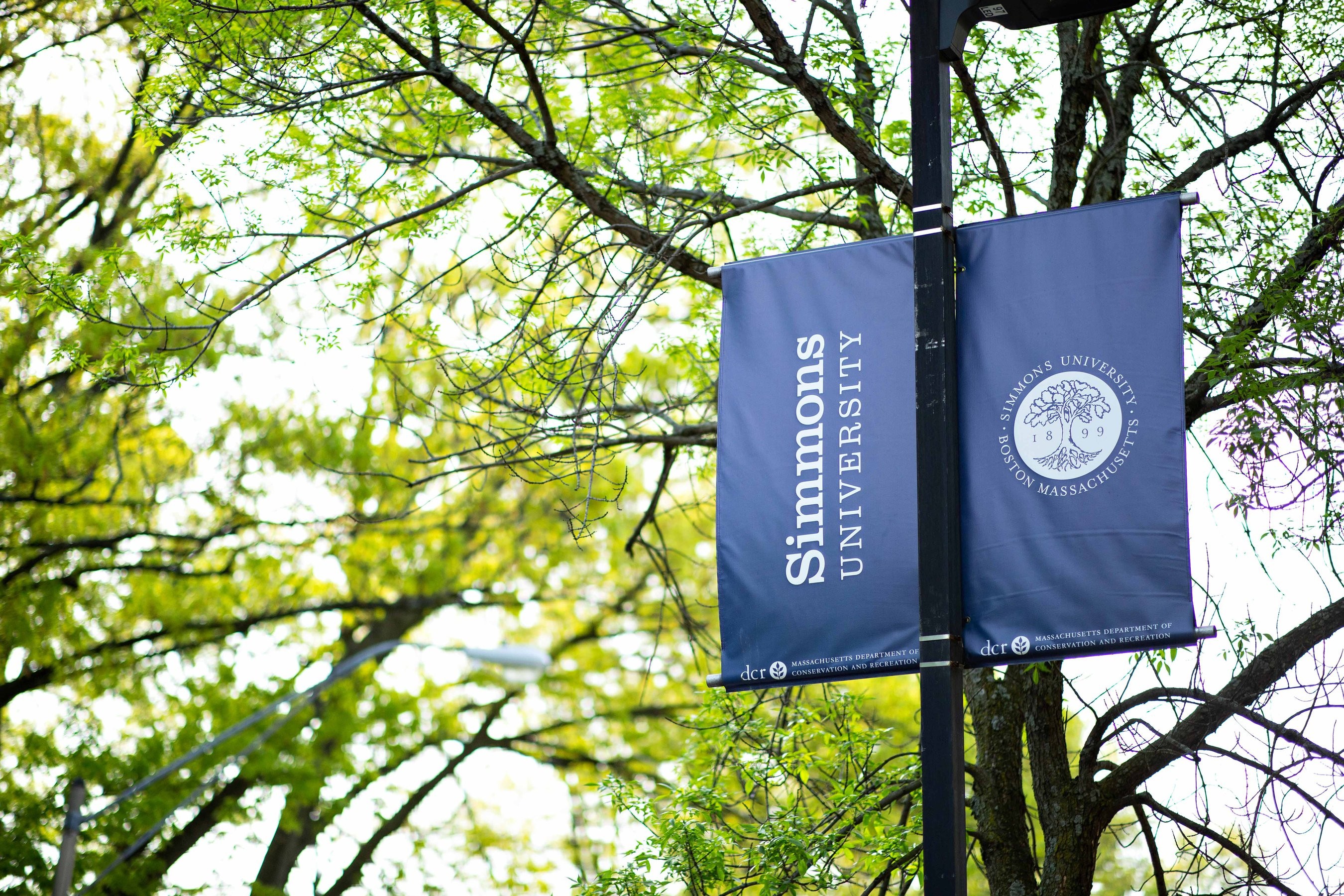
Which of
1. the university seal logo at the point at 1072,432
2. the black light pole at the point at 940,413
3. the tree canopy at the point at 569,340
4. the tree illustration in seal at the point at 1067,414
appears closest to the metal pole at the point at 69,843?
the tree canopy at the point at 569,340

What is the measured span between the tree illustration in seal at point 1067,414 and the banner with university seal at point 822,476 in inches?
22.7

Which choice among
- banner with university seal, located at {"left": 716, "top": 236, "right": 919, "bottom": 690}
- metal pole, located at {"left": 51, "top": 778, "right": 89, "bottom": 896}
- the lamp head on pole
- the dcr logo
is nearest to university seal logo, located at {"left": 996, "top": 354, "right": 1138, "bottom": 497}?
banner with university seal, located at {"left": 716, "top": 236, "right": 919, "bottom": 690}

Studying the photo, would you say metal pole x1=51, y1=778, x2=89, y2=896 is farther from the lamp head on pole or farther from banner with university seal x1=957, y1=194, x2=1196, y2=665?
the lamp head on pole

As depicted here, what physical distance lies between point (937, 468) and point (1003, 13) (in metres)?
→ 2.10

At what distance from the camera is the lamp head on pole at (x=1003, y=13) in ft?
19.7

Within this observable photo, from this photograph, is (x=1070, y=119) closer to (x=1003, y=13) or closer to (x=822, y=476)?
(x=1003, y=13)

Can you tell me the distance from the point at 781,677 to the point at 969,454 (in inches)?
49.6

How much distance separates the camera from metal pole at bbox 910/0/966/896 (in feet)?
17.1

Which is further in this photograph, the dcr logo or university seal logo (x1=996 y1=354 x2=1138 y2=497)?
the dcr logo

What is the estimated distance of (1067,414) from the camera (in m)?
5.74

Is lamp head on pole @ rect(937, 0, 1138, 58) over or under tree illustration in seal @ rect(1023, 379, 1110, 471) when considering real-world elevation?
over

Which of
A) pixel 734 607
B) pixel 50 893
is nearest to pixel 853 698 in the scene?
pixel 734 607

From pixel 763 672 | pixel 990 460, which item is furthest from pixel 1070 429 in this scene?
pixel 763 672

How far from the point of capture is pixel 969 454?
230 inches
